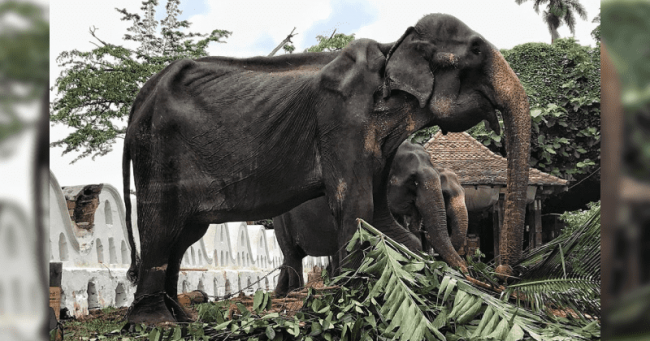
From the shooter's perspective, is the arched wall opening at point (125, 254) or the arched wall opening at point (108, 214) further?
the arched wall opening at point (125, 254)

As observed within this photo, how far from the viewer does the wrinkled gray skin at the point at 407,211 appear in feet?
17.3

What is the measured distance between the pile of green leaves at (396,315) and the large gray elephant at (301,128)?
564mm

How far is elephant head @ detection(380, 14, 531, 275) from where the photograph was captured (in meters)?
3.09

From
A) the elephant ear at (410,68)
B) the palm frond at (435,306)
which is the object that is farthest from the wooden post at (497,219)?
the palm frond at (435,306)

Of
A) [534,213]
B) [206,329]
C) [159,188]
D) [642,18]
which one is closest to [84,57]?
[534,213]

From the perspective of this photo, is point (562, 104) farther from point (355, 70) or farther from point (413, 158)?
point (355, 70)

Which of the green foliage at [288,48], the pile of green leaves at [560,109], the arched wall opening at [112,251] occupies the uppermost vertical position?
the green foliage at [288,48]

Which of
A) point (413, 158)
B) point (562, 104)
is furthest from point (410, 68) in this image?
point (562, 104)

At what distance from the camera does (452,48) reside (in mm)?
3219

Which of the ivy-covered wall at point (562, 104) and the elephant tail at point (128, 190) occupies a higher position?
the ivy-covered wall at point (562, 104)

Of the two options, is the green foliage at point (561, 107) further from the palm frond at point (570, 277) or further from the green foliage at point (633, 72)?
the green foliage at point (633, 72)

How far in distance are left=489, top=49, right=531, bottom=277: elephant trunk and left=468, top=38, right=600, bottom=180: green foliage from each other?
1012 centimetres

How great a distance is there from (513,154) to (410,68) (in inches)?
26.3

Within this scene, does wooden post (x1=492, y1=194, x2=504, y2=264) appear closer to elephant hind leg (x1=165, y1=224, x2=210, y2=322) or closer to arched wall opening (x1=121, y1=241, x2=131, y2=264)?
arched wall opening (x1=121, y1=241, x2=131, y2=264)
